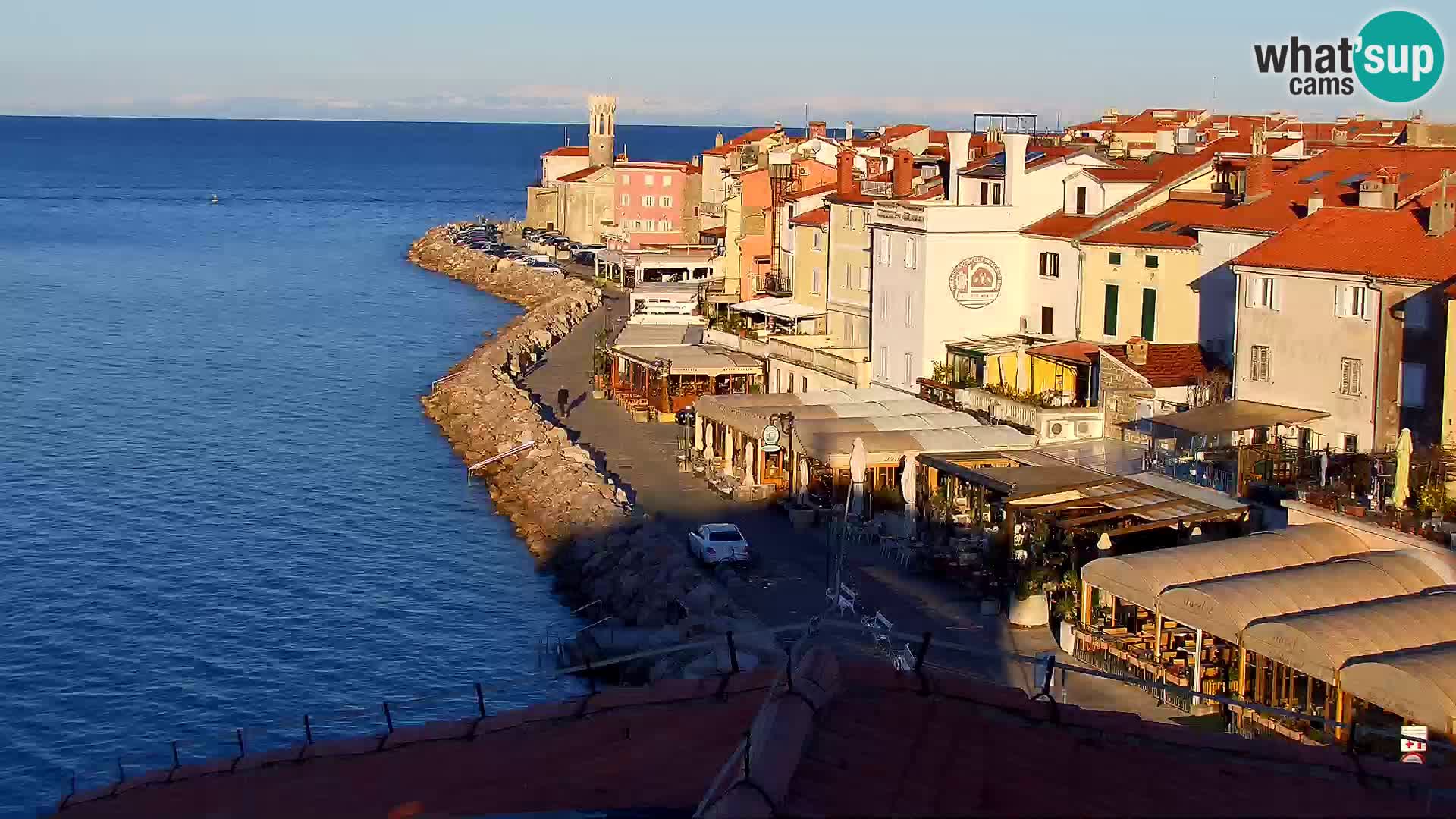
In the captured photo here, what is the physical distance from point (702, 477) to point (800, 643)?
24.2 meters

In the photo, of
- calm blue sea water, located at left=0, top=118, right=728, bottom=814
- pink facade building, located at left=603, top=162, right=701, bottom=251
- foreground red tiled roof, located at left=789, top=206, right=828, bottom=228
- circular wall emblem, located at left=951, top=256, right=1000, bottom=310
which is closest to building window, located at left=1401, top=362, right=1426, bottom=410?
circular wall emblem, located at left=951, top=256, right=1000, bottom=310

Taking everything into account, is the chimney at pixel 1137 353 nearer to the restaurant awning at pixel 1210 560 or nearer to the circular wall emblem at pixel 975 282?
the circular wall emblem at pixel 975 282

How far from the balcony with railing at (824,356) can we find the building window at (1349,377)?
11.6 meters

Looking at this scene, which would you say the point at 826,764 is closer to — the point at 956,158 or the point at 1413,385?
the point at 1413,385

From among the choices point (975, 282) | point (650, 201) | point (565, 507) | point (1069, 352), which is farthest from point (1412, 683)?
point (650, 201)

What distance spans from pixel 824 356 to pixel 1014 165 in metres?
5.54

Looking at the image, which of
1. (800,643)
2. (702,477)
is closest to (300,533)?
(702,477)

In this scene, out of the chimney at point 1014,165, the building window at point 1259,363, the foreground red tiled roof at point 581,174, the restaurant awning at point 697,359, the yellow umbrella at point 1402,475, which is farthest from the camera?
the foreground red tiled roof at point 581,174

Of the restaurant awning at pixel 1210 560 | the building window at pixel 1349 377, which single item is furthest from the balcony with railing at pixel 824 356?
the restaurant awning at pixel 1210 560

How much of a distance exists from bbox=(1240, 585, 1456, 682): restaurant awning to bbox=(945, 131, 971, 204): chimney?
1812 cm

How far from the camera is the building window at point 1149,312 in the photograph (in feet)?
96.2

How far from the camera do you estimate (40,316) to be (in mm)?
68562

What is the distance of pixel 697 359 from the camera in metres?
37.8

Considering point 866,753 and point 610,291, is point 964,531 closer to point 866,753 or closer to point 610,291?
A: point 866,753
